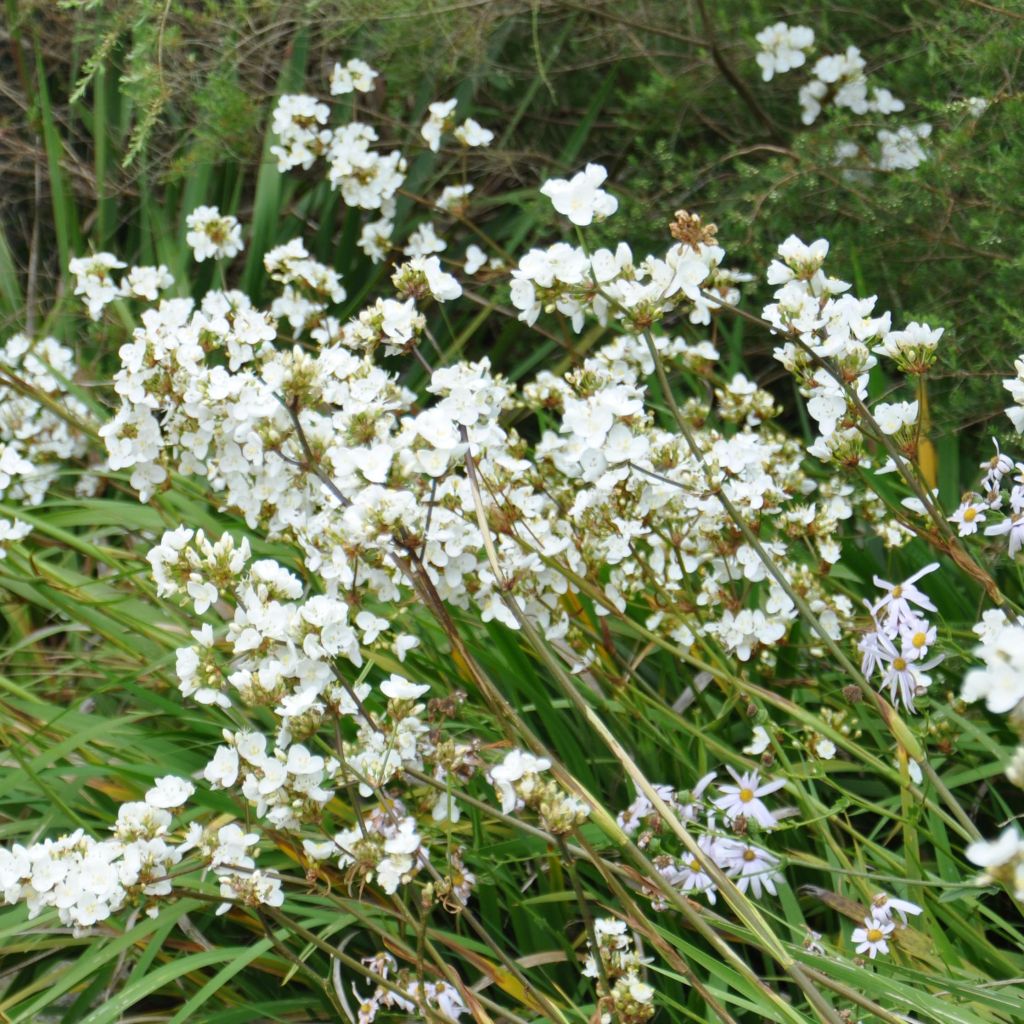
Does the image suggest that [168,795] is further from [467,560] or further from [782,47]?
[782,47]

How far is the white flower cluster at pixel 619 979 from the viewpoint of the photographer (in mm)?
1371

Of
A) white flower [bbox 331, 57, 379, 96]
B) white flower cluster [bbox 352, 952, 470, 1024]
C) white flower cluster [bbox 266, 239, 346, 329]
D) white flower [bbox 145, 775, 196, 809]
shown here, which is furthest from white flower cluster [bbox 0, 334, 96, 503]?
white flower cluster [bbox 352, 952, 470, 1024]

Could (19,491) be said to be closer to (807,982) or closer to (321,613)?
(321,613)

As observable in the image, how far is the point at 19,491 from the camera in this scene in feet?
9.48

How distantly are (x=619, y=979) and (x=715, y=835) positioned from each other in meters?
0.39

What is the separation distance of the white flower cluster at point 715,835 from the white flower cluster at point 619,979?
138mm

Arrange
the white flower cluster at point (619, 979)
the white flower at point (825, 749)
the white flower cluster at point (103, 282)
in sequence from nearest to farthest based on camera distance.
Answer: the white flower cluster at point (619, 979)
the white flower at point (825, 749)
the white flower cluster at point (103, 282)

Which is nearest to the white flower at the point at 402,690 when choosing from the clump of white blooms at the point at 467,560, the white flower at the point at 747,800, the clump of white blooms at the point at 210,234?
the clump of white blooms at the point at 467,560

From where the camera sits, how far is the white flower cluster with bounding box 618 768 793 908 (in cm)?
172

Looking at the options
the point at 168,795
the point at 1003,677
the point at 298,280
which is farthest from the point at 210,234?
the point at 1003,677

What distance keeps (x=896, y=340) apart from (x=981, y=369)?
1.22 m

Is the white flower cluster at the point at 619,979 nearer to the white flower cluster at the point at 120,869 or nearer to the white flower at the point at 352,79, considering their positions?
the white flower cluster at the point at 120,869

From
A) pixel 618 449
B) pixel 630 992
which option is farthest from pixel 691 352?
pixel 630 992

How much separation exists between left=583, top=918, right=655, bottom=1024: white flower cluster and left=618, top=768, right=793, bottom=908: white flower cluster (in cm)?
14
